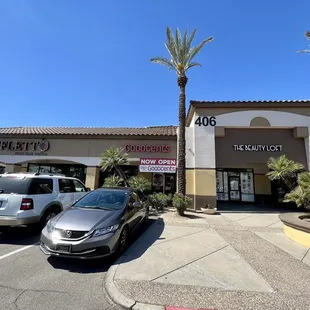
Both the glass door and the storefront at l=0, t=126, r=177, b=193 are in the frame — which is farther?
the glass door

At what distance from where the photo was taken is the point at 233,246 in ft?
20.8

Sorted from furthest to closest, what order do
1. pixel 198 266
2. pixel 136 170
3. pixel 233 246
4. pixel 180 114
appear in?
pixel 136 170, pixel 180 114, pixel 233 246, pixel 198 266

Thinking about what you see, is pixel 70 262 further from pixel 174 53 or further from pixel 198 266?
pixel 174 53

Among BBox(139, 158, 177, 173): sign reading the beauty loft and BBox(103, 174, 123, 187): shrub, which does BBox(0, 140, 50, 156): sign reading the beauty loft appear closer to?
BBox(103, 174, 123, 187): shrub

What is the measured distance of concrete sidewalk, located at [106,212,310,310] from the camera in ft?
11.4

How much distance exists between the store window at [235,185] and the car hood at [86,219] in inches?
565

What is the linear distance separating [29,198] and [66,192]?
206 cm

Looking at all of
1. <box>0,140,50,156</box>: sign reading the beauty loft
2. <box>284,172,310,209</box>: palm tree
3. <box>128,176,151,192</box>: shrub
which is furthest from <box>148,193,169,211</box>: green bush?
<box>0,140,50,156</box>: sign reading the beauty loft

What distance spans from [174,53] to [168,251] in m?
12.3

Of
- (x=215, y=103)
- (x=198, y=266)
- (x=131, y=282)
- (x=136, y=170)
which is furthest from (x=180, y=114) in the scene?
(x=131, y=282)

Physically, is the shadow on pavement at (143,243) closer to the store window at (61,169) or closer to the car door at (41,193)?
the car door at (41,193)

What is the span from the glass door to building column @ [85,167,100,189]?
11.1 meters

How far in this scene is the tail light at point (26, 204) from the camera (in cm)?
641

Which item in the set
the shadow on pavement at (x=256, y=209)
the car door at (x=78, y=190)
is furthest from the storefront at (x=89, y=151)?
the car door at (x=78, y=190)
